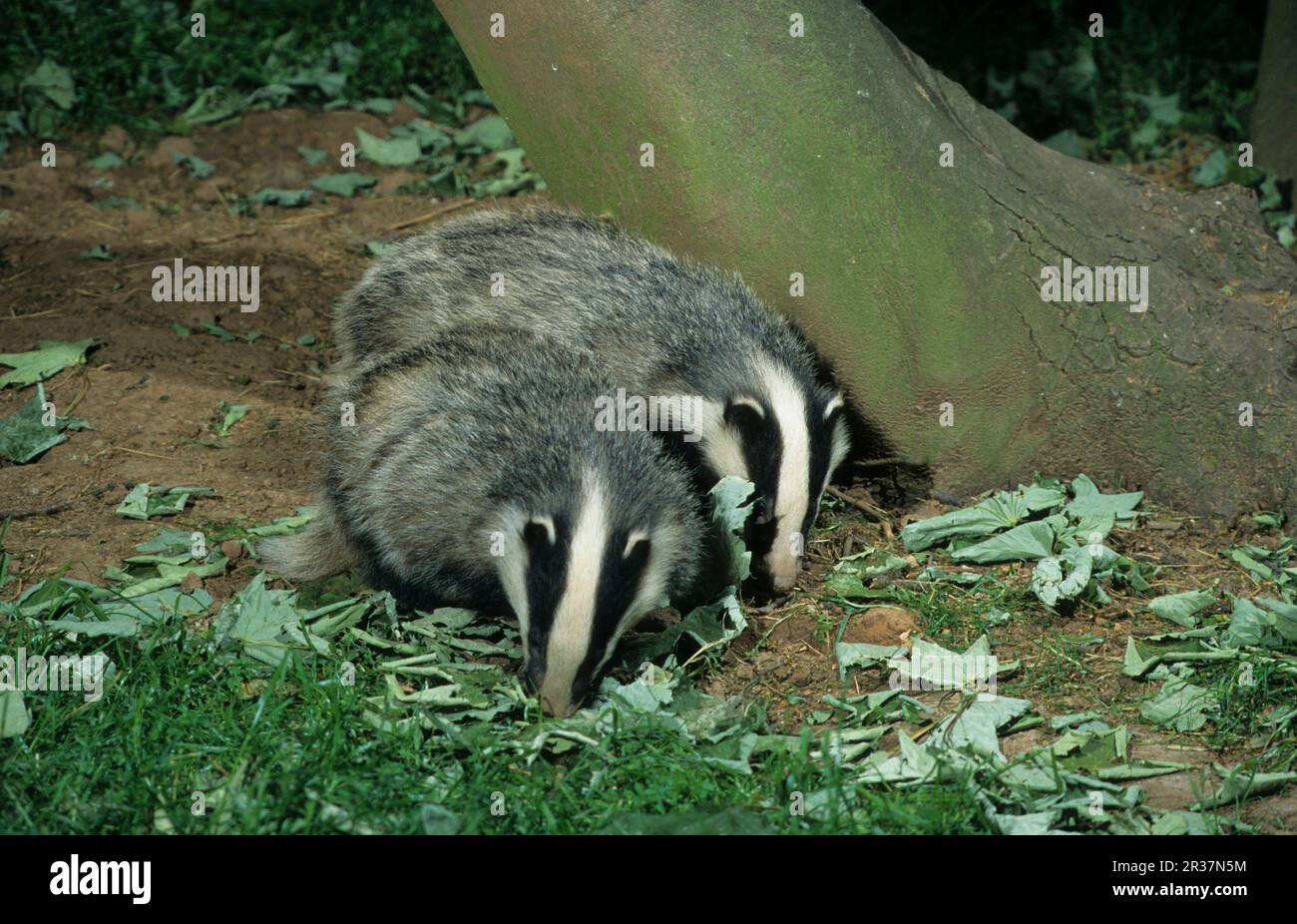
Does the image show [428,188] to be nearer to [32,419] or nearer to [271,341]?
[271,341]

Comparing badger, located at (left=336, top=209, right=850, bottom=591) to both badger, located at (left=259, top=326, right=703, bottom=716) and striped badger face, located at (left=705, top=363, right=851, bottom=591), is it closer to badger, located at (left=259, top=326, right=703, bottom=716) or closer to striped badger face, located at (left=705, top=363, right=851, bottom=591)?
striped badger face, located at (left=705, top=363, right=851, bottom=591)

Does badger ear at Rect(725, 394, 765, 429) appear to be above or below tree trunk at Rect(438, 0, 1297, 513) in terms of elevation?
below

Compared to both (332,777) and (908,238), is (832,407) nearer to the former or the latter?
(908,238)

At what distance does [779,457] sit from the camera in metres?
4.39

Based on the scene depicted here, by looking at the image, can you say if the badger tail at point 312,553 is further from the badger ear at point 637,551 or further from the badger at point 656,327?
the badger ear at point 637,551

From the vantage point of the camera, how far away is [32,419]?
16.5 ft

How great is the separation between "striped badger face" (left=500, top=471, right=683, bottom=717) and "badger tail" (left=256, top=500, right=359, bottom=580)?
0.79m

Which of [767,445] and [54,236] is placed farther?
[54,236]

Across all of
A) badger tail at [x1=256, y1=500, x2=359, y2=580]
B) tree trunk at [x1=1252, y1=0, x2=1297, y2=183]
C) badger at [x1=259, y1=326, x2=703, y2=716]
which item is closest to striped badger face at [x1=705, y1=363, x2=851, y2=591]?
badger at [x1=259, y1=326, x2=703, y2=716]

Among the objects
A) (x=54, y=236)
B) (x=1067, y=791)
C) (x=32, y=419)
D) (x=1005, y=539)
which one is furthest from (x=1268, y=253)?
(x=54, y=236)

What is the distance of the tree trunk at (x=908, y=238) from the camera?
450 centimetres

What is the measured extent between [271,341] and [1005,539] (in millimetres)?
3275

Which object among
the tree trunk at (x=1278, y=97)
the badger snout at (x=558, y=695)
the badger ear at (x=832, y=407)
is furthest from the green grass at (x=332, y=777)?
the tree trunk at (x=1278, y=97)

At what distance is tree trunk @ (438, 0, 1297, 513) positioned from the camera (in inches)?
177
